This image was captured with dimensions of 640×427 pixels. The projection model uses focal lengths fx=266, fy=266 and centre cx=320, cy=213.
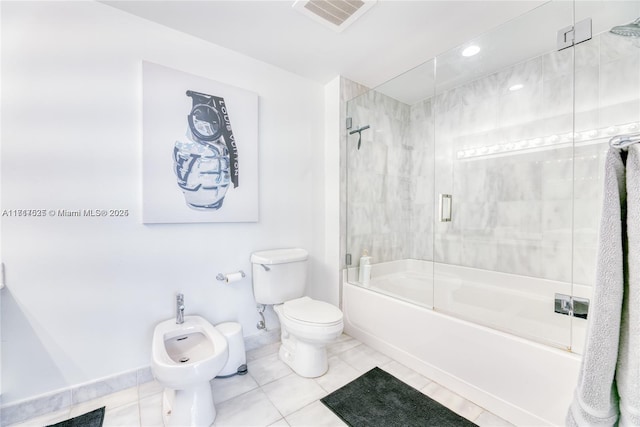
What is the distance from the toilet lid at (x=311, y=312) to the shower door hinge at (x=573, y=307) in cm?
125

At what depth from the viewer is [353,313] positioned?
232cm

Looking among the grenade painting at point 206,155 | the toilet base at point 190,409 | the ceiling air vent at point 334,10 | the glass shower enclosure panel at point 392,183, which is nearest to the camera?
the toilet base at point 190,409

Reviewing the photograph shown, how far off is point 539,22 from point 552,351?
187 centimetres

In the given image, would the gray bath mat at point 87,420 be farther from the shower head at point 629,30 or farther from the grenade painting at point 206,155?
the shower head at point 629,30

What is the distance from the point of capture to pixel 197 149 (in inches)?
71.3

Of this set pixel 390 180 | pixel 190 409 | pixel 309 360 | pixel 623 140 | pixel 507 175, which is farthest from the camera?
pixel 390 180

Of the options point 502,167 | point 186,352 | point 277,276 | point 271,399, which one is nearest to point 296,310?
point 277,276

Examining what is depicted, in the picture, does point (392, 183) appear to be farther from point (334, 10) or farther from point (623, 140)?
point (623, 140)

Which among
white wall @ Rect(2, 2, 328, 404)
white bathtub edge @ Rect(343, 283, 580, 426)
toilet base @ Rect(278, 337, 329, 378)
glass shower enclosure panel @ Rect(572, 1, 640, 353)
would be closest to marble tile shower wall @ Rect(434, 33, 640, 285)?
glass shower enclosure panel @ Rect(572, 1, 640, 353)

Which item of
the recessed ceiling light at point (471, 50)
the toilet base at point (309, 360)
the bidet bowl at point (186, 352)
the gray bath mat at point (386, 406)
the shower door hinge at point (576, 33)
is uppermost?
the recessed ceiling light at point (471, 50)

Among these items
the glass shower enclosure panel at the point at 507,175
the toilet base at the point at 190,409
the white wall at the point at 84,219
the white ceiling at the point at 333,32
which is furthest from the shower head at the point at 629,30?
the toilet base at the point at 190,409

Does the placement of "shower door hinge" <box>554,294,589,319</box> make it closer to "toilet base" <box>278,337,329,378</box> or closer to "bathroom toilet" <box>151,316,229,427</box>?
"toilet base" <box>278,337,329,378</box>

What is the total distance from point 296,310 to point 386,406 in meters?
0.76

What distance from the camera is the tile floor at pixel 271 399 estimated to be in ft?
4.53
